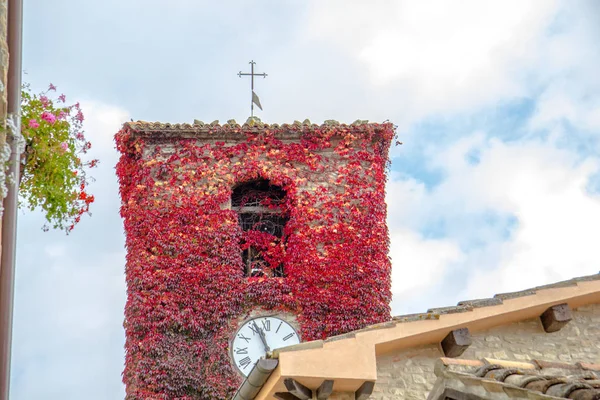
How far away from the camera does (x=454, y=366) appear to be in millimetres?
6785

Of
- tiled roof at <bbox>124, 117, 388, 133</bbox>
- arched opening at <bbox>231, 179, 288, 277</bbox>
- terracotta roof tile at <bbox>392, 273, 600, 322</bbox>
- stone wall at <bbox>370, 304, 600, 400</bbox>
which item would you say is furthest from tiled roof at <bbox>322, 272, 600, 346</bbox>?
tiled roof at <bbox>124, 117, 388, 133</bbox>

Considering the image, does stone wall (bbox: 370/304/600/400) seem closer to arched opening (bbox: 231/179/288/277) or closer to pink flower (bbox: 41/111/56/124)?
arched opening (bbox: 231/179/288/277)

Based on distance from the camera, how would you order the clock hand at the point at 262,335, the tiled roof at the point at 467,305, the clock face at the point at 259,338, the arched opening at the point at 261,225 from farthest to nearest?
the arched opening at the point at 261,225
the clock hand at the point at 262,335
the clock face at the point at 259,338
the tiled roof at the point at 467,305

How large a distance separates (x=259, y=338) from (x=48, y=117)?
872 centimetres

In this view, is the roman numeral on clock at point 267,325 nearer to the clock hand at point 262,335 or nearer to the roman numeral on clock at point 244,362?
the clock hand at point 262,335

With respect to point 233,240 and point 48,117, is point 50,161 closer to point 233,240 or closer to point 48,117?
point 48,117

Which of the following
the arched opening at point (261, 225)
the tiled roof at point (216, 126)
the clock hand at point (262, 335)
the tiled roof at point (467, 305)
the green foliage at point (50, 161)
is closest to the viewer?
the green foliage at point (50, 161)

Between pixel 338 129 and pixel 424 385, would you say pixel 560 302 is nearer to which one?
pixel 424 385

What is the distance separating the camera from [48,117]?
521 cm

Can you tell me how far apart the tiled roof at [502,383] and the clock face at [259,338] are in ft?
21.1

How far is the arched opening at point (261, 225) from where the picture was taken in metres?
14.2

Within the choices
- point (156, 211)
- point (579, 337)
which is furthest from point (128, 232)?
point (579, 337)

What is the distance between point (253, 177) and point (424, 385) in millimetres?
6133

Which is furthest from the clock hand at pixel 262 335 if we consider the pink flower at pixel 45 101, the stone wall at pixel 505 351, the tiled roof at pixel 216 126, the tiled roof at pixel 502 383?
the pink flower at pixel 45 101
